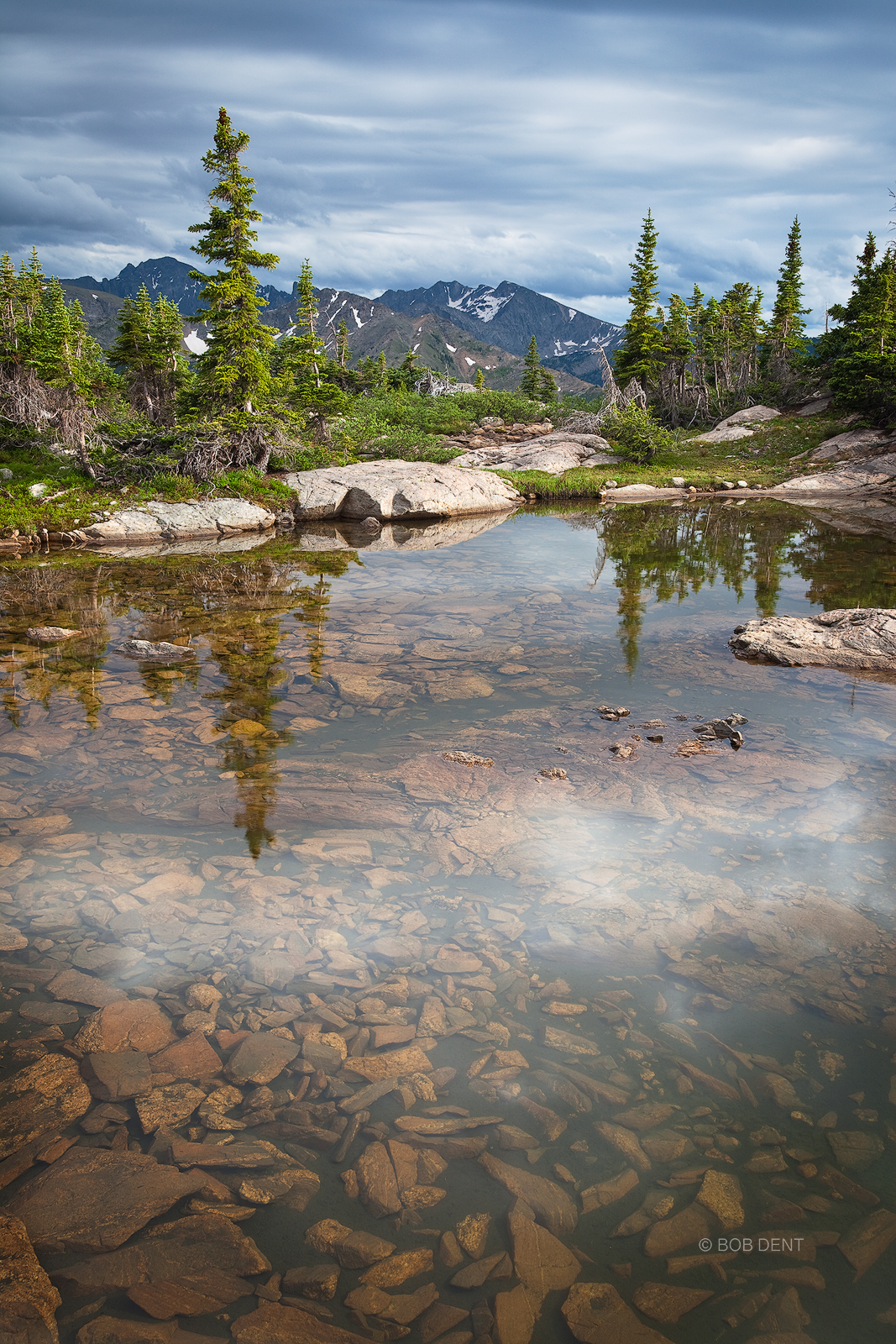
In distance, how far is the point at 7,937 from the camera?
531cm

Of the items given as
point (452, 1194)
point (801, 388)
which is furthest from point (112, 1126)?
point (801, 388)

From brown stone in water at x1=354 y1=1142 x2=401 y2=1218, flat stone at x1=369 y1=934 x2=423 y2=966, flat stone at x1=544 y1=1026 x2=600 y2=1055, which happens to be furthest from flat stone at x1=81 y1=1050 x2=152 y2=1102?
flat stone at x1=544 y1=1026 x2=600 y2=1055

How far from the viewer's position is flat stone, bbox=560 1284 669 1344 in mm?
3023

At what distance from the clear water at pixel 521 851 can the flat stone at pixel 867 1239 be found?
4cm

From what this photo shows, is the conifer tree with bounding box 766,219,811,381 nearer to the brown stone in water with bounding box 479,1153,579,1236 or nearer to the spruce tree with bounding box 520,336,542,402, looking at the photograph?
the spruce tree with bounding box 520,336,542,402

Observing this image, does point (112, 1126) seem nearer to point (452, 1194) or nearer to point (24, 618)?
point (452, 1194)

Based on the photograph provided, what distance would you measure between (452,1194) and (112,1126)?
1940 mm

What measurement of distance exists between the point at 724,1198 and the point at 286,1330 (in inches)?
86.1

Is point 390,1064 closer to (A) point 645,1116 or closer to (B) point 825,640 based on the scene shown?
(A) point 645,1116

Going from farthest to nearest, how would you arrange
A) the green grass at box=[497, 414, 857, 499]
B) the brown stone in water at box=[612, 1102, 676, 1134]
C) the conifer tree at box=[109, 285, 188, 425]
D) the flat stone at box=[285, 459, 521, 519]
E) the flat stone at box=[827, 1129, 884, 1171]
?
the green grass at box=[497, 414, 857, 499] → the conifer tree at box=[109, 285, 188, 425] → the flat stone at box=[285, 459, 521, 519] → the brown stone in water at box=[612, 1102, 676, 1134] → the flat stone at box=[827, 1129, 884, 1171]

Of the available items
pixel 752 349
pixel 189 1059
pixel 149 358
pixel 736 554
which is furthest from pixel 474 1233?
pixel 752 349

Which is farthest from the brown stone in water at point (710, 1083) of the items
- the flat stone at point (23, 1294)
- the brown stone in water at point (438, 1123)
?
the flat stone at point (23, 1294)

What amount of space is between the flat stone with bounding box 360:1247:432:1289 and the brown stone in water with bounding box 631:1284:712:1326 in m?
0.96

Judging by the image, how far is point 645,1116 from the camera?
13.0 feet
